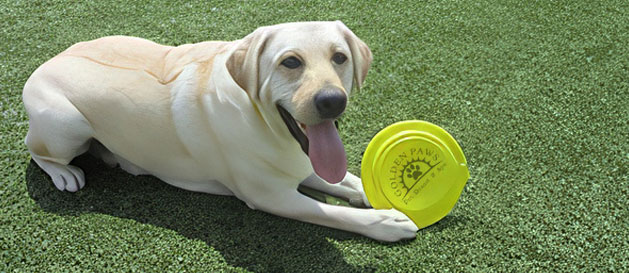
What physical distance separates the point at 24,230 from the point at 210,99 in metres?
1.23

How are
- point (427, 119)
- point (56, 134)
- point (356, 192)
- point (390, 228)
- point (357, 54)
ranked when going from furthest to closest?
point (427, 119)
point (356, 192)
point (56, 134)
point (390, 228)
point (357, 54)

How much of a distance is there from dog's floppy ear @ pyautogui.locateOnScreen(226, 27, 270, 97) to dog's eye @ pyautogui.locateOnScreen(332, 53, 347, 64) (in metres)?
0.30

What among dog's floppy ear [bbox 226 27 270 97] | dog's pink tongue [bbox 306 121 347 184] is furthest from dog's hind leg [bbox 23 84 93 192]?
dog's pink tongue [bbox 306 121 347 184]

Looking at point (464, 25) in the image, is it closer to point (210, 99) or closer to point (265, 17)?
point (265, 17)

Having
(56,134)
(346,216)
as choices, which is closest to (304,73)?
(346,216)

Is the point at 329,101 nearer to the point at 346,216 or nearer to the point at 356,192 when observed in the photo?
the point at 346,216

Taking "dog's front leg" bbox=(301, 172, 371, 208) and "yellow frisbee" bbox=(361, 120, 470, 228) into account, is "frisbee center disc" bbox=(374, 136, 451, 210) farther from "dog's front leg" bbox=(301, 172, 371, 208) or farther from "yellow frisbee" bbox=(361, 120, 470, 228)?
"dog's front leg" bbox=(301, 172, 371, 208)

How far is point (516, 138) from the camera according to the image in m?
3.56

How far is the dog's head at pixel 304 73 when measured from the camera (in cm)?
240

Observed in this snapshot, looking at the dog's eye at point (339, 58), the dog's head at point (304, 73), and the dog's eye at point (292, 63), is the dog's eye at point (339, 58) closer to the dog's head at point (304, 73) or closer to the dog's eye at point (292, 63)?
the dog's head at point (304, 73)

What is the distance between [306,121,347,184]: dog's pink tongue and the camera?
8.53ft

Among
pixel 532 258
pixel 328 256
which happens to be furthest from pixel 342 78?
pixel 532 258

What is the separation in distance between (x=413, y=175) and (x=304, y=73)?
34.5 inches

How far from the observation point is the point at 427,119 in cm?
373
